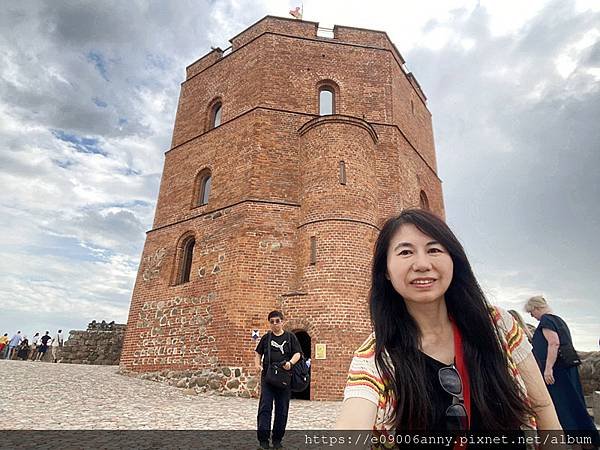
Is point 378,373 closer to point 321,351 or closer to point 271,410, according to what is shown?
point 271,410

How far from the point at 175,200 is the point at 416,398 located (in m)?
15.2

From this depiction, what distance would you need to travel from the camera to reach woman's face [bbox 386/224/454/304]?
150cm

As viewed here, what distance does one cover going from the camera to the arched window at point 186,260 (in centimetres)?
1382

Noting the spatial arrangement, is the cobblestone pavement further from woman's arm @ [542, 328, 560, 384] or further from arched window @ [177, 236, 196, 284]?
arched window @ [177, 236, 196, 284]

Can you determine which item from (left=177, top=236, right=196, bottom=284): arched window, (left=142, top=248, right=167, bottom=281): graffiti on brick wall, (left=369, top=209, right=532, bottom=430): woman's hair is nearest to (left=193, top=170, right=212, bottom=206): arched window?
(left=177, top=236, right=196, bottom=284): arched window

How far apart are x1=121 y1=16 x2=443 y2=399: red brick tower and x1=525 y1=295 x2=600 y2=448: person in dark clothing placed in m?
6.04

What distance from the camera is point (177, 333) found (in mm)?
12359

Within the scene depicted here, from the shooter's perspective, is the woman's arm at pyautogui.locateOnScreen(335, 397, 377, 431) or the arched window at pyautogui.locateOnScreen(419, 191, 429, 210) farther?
the arched window at pyautogui.locateOnScreen(419, 191, 429, 210)

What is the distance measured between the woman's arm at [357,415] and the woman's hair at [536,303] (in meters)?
4.72

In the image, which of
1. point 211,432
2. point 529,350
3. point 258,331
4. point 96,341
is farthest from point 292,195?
point 96,341

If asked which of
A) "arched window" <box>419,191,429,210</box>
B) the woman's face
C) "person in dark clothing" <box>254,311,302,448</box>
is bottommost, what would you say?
"person in dark clothing" <box>254,311,302,448</box>

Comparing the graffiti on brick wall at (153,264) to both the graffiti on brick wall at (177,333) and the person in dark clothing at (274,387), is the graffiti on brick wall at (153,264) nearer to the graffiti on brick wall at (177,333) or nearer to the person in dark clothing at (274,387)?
the graffiti on brick wall at (177,333)

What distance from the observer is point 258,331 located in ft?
36.5

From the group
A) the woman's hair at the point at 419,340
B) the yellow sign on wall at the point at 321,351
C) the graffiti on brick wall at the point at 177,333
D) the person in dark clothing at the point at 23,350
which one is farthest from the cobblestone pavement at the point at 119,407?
the person in dark clothing at the point at 23,350
